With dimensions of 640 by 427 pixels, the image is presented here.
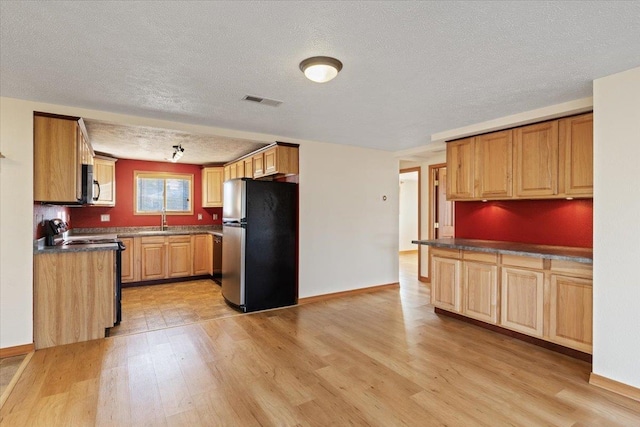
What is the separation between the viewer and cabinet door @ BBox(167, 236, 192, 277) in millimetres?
5801

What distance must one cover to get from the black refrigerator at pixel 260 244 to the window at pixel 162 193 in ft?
7.73

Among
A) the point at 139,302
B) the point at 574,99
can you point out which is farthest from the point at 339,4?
the point at 139,302

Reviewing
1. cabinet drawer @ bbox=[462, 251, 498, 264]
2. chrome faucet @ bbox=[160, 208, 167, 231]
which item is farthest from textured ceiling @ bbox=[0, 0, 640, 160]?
chrome faucet @ bbox=[160, 208, 167, 231]

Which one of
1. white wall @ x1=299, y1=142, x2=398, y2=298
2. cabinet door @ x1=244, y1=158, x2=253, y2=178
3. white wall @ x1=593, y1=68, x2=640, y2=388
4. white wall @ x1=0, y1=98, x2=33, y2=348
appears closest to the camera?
white wall @ x1=593, y1=68, x2=640, y2=388

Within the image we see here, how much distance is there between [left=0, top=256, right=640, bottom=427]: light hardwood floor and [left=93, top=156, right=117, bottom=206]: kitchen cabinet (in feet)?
10.4

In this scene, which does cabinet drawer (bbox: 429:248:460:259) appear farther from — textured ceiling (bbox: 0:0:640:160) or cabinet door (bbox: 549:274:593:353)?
textured ceiling (bbox: 0:0:640:160)

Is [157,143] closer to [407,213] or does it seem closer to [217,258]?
[217,258]

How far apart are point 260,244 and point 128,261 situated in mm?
2732

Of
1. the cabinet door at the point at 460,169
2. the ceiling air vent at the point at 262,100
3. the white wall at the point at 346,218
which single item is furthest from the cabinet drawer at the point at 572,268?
the ceiling air vent at the point at 262,100

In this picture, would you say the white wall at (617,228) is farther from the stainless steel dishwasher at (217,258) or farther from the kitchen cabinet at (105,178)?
the kitchen cabinet at (105,178)

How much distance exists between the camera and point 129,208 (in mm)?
6039

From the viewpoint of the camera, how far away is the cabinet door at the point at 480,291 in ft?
11.1

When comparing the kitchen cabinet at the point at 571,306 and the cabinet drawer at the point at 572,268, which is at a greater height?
the cabinet drawer at the point at 572,268

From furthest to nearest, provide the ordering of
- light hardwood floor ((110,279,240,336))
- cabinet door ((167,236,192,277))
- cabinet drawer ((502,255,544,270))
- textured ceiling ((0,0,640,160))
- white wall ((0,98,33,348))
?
cabinet door ((167,236,192,277))
light hardwood floor ((110,279,240,336))
cabinet drawer ((502,255,544,270))
white wall ((0,98,33,348))
textured ceiling ((0,0,640,160))
